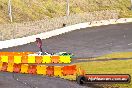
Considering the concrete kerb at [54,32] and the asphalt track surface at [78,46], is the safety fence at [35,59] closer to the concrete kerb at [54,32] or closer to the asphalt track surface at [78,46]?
the asphalt track surface at [78,46]

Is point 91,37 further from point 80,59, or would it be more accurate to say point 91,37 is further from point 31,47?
point 80,59

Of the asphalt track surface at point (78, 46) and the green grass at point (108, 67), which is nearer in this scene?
the asphalt track surface at point (78, 46)

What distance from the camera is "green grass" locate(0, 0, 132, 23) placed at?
73562 mm

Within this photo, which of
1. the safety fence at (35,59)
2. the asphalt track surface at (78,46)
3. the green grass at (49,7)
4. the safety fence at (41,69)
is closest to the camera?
the asphalt track surface at (78,46)

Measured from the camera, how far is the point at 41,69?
35562mm

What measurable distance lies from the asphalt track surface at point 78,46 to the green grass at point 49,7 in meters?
10.5

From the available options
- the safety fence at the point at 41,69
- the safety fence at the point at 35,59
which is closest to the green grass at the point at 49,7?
the safety fence at the point at 35,59

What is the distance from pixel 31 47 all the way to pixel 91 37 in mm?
13128

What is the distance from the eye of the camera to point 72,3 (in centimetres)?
9062

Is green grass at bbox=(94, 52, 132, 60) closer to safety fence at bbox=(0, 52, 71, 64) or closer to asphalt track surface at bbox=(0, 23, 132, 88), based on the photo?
asphalt track surface at bbox=(0, 23, 132, 88)

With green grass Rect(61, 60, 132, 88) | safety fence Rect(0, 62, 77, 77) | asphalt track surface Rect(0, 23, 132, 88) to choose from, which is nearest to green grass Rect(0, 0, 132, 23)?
asphalt track surface Rect(0, 23, 132, 88)

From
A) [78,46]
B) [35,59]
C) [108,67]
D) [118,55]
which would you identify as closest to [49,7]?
[78,46]

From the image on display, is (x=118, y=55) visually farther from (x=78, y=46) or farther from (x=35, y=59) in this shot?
(x=78, y=46)

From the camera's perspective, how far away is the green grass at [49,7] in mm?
73562
